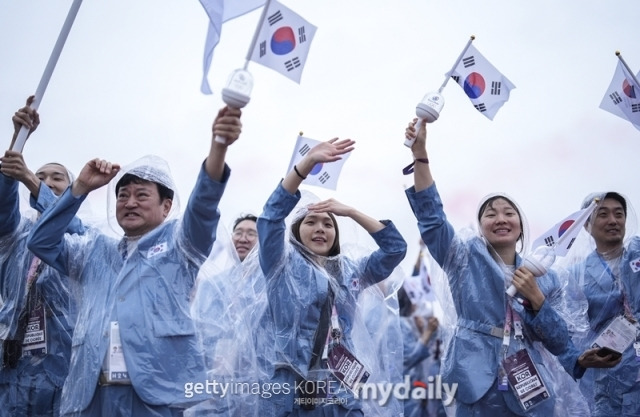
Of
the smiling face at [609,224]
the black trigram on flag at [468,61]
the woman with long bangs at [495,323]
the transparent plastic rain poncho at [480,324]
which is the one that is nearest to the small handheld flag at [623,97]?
the smiling face at [609,224]

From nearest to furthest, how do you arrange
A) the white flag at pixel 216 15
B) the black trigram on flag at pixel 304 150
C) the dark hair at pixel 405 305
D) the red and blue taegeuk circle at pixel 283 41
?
1. the white flag at pixel 216 15
2. the red and blue taegeuk circle at pixel 283 41
3. the black trigram on flag at pixel 304 150
4. the dark hair at pixel 405 305

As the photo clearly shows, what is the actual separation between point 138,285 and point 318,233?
142 centimetres

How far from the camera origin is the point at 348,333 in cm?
483

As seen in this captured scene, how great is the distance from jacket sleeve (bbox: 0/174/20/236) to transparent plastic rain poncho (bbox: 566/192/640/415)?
12.6ft

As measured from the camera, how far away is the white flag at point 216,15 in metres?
3.88

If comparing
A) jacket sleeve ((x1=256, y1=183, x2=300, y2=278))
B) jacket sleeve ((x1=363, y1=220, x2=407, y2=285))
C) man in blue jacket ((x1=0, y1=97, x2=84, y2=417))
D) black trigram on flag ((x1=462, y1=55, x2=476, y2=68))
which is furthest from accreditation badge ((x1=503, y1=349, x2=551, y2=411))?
man in blue jacket ((x1=0, y1=97, x2=84, y2=417))

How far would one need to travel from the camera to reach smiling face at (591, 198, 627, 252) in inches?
218

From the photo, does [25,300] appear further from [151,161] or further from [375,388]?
[375,388]

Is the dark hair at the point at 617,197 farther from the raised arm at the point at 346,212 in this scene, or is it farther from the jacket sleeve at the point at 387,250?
the raised arm at the point at 346,212

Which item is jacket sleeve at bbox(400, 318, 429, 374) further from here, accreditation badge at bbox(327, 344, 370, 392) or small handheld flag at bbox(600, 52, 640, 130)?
accreditation badge at bbox(327, 344, 370, 392)

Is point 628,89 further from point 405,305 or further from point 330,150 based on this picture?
point 405,305

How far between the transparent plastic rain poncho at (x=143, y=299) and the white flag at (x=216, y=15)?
1.76ft

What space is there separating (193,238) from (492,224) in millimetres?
1899

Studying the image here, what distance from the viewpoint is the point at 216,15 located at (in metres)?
3.98
